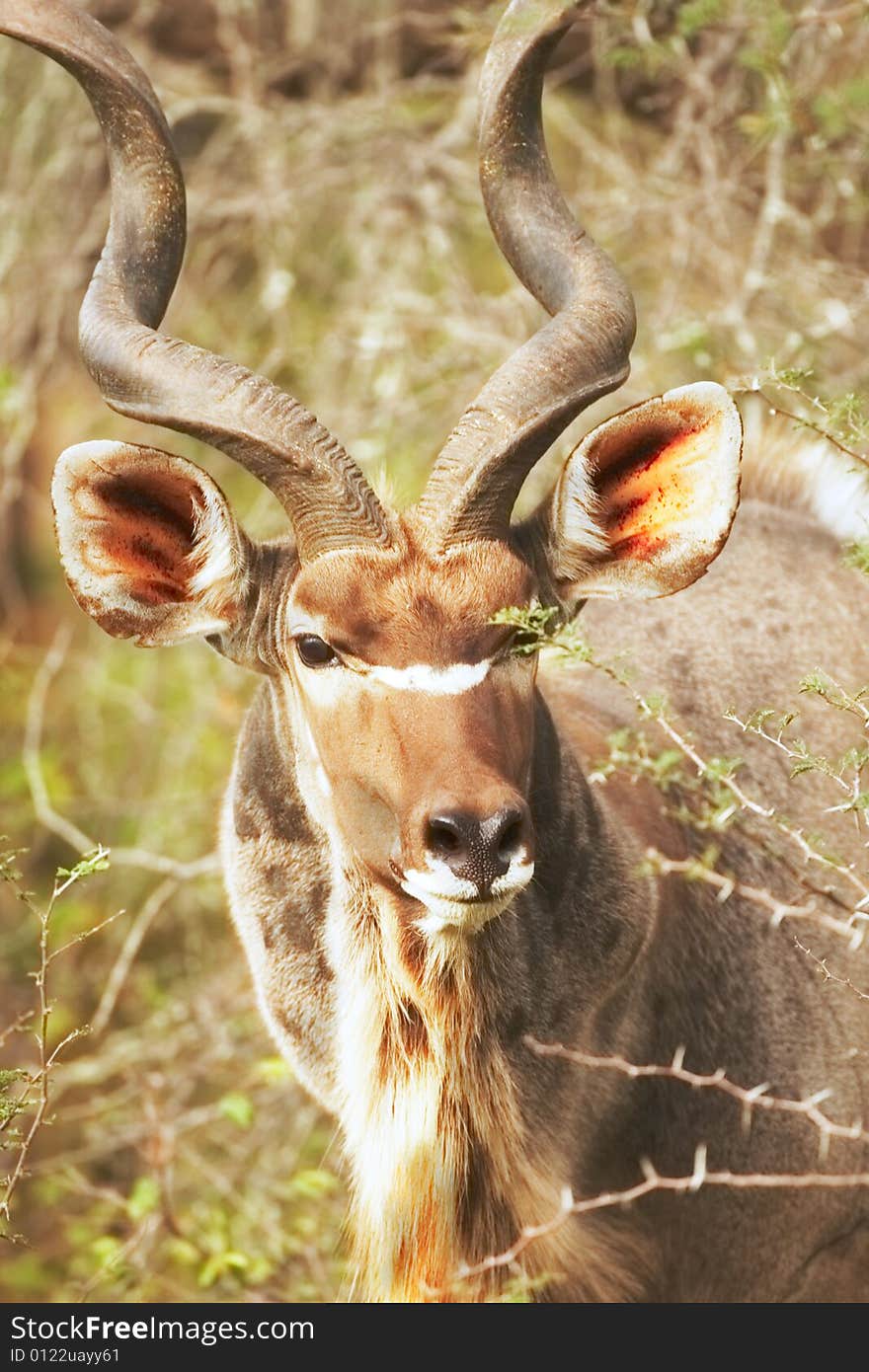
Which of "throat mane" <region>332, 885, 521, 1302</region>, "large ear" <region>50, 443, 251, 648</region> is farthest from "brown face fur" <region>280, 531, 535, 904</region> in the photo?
"throat mane" <region>332, 885, 521, 1302</region>

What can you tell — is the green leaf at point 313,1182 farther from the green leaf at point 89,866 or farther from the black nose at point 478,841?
the black nose at point 478,841

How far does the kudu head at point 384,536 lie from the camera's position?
3.82 meters

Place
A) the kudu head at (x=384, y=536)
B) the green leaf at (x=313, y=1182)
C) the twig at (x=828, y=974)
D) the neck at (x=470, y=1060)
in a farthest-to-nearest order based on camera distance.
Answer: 1. the green leaf at (x=313, y=1182)
2. the neck at (x=470, y=1060)
3. the twig at (x=828, y=974)
4. the kudu head at (x=384, y=536)

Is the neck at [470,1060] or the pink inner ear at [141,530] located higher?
the pink inner ear at [141,530]

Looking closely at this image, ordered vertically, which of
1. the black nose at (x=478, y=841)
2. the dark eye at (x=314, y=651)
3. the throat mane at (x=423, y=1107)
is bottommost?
the throat mane at (x=423, y=1107)

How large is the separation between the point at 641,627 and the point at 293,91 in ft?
14.7

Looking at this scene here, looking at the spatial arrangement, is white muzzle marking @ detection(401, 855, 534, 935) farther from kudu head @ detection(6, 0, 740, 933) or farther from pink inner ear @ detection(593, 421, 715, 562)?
pink inner ear @ detection(593, 421, 715, 562)

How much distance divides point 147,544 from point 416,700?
854 millimetres

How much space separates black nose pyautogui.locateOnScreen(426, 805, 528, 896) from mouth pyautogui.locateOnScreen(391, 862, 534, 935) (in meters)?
0.03

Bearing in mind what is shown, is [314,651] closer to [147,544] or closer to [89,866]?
[147,544]

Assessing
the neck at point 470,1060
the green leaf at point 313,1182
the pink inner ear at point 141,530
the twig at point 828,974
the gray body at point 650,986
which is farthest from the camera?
the green leaf at point 313,1182

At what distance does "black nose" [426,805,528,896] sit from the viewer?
3.55m

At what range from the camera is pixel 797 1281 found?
16.1ft

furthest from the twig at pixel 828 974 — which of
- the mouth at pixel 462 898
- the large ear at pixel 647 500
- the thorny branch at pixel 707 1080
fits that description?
the large ear at pixel 647 500
